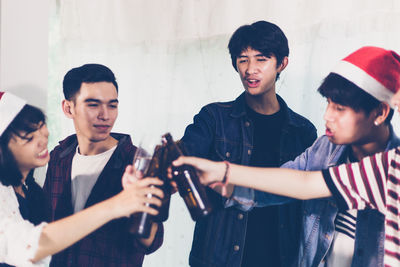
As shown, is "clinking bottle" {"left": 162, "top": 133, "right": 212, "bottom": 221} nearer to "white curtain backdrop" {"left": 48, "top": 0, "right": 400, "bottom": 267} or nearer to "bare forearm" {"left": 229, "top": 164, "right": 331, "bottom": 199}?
"bare forearm" {"left": 229, "top": 164, "right": 331, "bottom": 199}

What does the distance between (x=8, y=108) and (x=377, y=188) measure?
0.99 m

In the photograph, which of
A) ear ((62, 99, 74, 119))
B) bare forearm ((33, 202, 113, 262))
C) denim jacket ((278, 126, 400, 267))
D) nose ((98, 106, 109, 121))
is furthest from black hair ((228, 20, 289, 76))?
bare forearm ((33, 202, 113, 262))

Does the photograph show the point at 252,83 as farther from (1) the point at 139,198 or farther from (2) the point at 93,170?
(1) the point at 139,198

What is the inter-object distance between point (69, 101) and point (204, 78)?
2.30 ft

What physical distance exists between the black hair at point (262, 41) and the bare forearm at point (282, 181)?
57 cm

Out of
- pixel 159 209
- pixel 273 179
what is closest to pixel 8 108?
pixel 159 209

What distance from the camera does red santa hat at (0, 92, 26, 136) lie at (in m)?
1.17

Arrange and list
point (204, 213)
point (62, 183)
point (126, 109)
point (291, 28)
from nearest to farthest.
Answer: point (204, 213), point (62, 183), point (291, 28), point (126, 109)

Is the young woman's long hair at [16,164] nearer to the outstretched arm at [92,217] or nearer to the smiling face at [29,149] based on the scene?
the smiling face at [29,149]

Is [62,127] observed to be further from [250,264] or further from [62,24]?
[250,264]

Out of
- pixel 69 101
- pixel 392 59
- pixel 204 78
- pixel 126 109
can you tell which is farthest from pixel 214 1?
pixel 392 59

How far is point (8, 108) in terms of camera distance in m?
1.20

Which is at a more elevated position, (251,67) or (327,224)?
(251,67)

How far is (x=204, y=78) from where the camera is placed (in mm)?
2059
